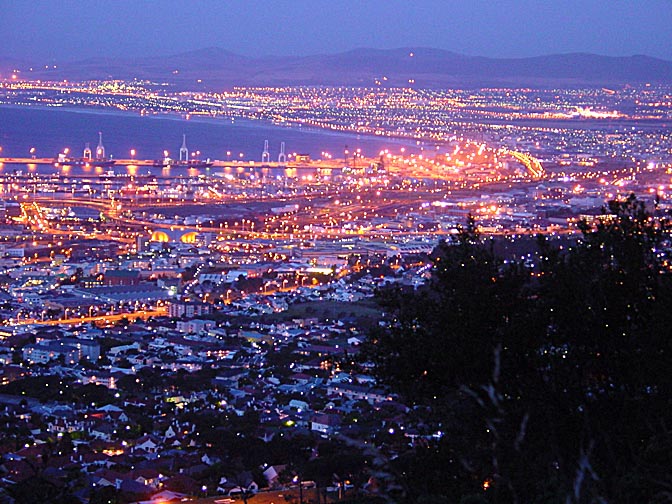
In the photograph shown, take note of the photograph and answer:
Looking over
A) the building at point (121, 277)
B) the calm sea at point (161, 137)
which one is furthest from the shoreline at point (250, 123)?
the building at point (121, 277)

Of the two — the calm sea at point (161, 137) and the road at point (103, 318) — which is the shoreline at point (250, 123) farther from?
the road at point (103, 318)

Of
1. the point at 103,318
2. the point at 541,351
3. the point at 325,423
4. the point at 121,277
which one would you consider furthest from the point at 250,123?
the point at 541,351

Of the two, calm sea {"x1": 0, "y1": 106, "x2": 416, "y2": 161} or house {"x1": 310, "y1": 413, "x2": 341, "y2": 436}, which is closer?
house {"x1": 310, "y1": 413, "x2": 341, "y2": 436}

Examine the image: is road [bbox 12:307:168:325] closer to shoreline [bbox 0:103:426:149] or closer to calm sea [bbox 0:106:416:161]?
calm sea [bbox 0:106:416:161]

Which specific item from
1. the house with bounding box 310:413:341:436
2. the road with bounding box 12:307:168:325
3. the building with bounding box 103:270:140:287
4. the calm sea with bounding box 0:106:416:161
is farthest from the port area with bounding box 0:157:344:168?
the house with bounding box 310:413:341:436

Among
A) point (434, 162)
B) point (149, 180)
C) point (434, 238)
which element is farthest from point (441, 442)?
point (434, 162)

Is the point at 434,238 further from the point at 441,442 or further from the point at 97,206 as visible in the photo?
the point at 441,442

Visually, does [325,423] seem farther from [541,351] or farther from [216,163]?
[216,163]
